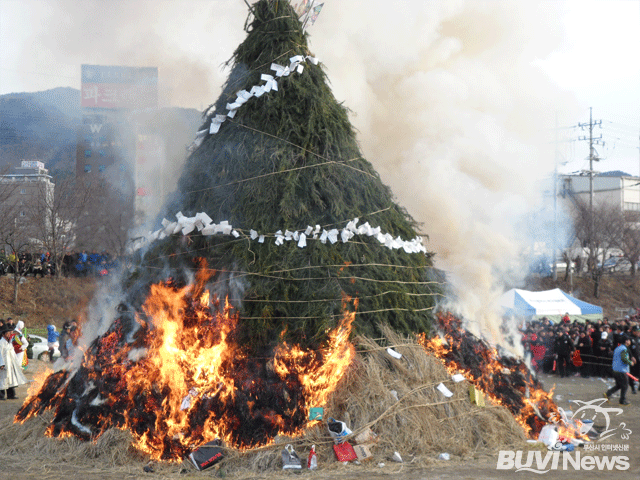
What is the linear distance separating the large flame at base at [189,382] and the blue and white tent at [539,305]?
46.7 feet

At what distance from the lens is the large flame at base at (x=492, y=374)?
25.9 ft

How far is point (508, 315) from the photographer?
19781 millimetres

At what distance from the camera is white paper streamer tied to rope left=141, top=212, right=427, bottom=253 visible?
7.51m

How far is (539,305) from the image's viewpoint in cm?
1997

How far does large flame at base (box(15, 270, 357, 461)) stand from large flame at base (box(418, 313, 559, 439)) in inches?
68.9

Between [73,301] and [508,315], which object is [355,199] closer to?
[508,315]

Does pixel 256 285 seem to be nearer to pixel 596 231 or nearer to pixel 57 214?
pixel 57 214

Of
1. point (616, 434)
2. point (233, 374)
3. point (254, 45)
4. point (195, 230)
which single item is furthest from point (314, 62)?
point (616, 434)

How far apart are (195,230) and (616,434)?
6.70 metres

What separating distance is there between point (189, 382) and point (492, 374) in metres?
4.35

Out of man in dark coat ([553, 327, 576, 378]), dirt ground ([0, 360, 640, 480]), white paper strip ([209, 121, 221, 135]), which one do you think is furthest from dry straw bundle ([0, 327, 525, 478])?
man in dark coat ([553, 327, 576, 378])

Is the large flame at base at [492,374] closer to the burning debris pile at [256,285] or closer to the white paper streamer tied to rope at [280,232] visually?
the burning debris pile at [256,285]

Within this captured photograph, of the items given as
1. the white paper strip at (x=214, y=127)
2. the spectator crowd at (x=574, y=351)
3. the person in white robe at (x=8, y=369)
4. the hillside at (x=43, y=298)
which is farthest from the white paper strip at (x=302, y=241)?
the hillside at (x=43, y=298)

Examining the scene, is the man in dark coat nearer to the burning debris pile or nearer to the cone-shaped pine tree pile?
the cone-shaped pine tree pile
